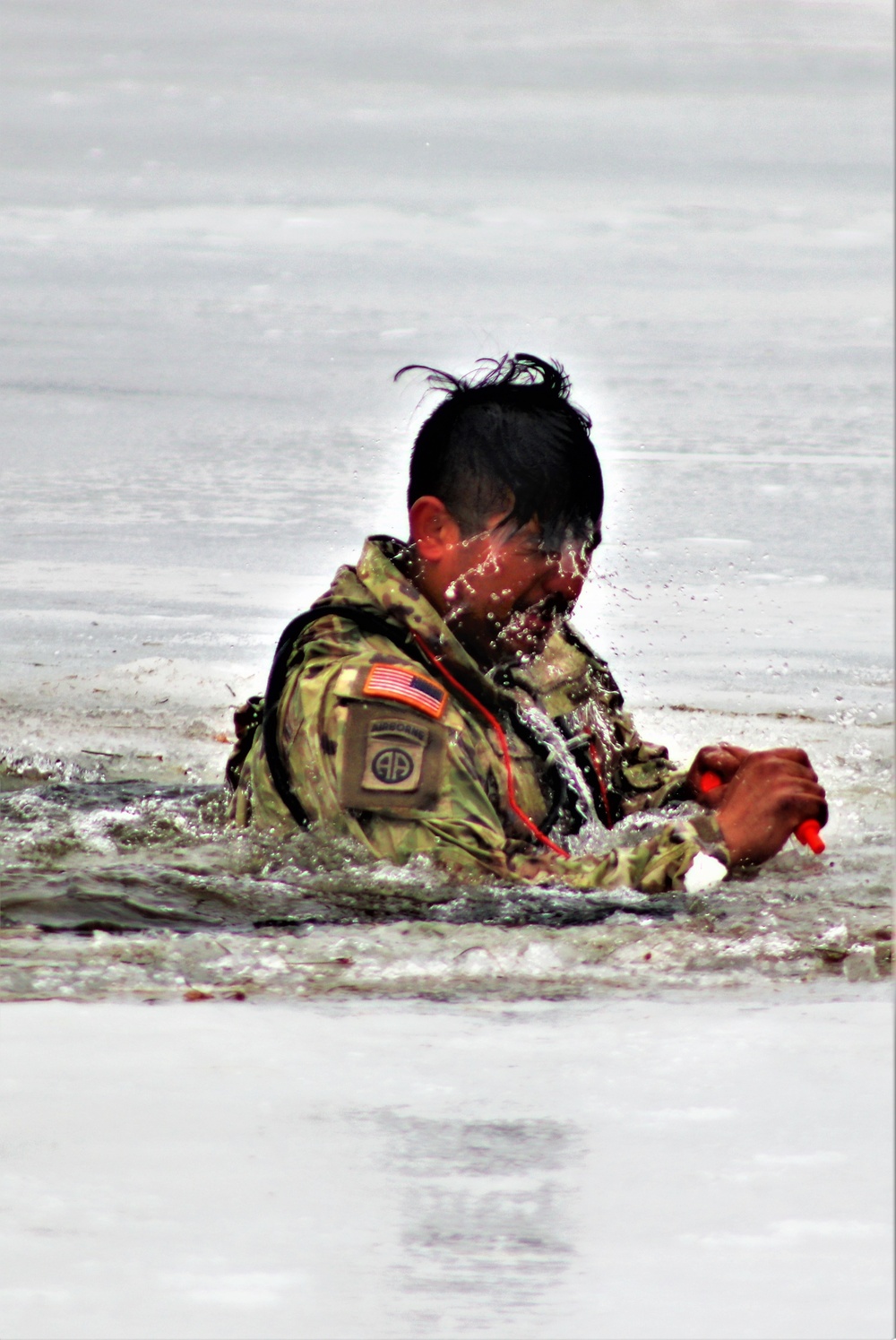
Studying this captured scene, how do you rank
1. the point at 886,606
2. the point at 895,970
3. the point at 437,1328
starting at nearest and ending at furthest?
the point at 437,1328 → the point at 895,970 → the point at 886,606

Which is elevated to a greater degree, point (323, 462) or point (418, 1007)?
point (323, 462)

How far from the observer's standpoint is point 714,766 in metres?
4.17

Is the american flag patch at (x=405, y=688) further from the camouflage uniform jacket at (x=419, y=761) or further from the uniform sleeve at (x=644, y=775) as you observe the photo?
the uniform sleeve at (x=644, y=775)

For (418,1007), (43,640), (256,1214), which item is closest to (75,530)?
(43,640)

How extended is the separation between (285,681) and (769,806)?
3.05 feet

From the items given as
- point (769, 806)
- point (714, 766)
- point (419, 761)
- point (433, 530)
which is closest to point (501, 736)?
point (419, 761)

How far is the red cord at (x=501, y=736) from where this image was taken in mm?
3641

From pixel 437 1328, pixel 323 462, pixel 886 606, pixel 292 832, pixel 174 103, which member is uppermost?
pixel 174 103

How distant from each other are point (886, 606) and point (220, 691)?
7.26 ft

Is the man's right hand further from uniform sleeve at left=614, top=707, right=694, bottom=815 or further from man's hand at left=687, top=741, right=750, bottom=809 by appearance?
uniform sleeve at left=614, top=707, right=694, bottom=815

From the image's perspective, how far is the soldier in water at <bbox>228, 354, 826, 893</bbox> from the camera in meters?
3.54

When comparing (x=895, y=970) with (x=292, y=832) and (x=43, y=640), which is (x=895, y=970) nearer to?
(x=292, y=832)

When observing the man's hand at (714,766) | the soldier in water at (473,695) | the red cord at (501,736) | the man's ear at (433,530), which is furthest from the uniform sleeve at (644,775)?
the man's ear at (433,530)

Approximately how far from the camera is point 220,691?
596cm
